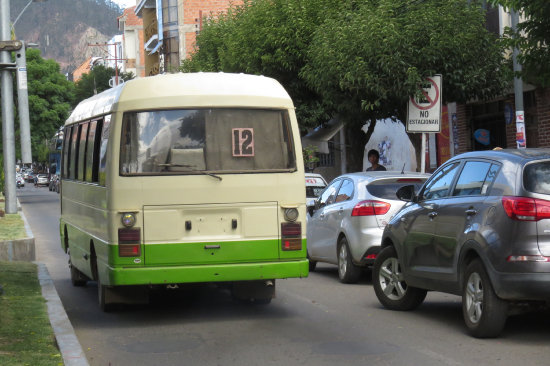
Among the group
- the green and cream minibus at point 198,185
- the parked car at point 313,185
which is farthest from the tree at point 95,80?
the green and cream minibus at point 198,185

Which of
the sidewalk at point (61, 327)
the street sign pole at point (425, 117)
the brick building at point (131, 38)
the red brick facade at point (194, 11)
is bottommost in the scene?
the sidewalk at point (61, 327)

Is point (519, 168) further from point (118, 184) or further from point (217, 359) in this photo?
point (118, 184)

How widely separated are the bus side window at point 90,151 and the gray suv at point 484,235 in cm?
369

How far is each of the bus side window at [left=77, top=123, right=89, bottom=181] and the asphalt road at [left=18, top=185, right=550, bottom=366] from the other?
165 centimetres

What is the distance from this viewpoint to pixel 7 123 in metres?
28.6

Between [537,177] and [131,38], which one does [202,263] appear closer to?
[537,177]

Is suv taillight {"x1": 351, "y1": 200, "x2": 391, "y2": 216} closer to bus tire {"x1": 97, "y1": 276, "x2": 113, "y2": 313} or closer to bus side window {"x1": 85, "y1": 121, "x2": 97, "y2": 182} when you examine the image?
bus side window {"x1": 85, "y1": 121, "x2": 97, "y2": 182}

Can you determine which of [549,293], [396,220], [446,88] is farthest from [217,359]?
[446,88]

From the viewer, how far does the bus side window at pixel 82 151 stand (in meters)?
12.7

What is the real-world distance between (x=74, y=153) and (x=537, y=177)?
7.36 m

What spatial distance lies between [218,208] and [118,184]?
1062 mm

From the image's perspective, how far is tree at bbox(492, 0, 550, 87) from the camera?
1312cm

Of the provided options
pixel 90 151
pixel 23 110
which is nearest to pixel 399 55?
pixel 90 151

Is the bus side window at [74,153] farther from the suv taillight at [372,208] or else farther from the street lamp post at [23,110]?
the street lamp post at [23,110]
